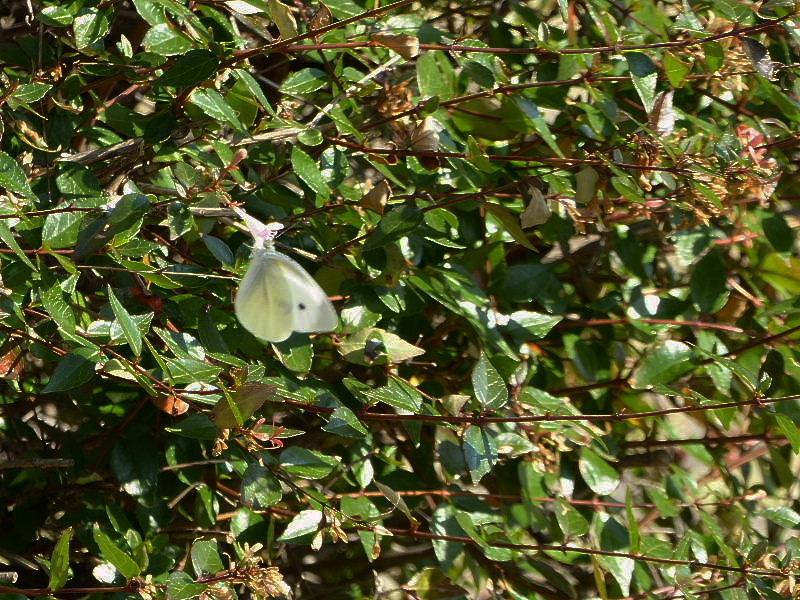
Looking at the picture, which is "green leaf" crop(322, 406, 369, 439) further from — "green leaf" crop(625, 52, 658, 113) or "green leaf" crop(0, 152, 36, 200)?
"green leaf" crop(625, 52, 658, 113)

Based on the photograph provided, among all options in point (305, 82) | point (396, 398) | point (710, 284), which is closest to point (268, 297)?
point (396, 398)

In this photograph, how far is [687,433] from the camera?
2590 mm

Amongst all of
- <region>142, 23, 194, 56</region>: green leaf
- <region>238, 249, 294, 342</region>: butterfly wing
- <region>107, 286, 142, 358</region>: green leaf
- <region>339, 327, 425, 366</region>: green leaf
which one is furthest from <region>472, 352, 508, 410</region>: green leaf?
<region>142, 23, 194, 56</region>: green leaf

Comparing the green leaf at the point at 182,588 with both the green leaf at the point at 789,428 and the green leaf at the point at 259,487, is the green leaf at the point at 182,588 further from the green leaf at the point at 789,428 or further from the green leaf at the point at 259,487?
the green leaf at the point at 789,428

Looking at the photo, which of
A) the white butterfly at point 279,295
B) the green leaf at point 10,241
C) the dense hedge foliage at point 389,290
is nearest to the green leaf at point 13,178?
the dense hedge foliage at point 389,290

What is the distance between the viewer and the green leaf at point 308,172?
64.5 inches

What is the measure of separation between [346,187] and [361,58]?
300mm

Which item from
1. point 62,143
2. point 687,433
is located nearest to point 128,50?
point 62,143

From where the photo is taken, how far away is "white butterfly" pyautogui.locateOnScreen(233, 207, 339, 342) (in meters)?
1.37

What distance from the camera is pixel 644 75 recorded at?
169 cm

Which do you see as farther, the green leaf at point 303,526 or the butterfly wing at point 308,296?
the green leaf at point 303,526

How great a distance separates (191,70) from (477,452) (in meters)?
0.77

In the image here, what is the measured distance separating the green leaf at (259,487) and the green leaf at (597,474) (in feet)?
2.36

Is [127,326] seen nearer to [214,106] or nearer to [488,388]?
[214,106]
